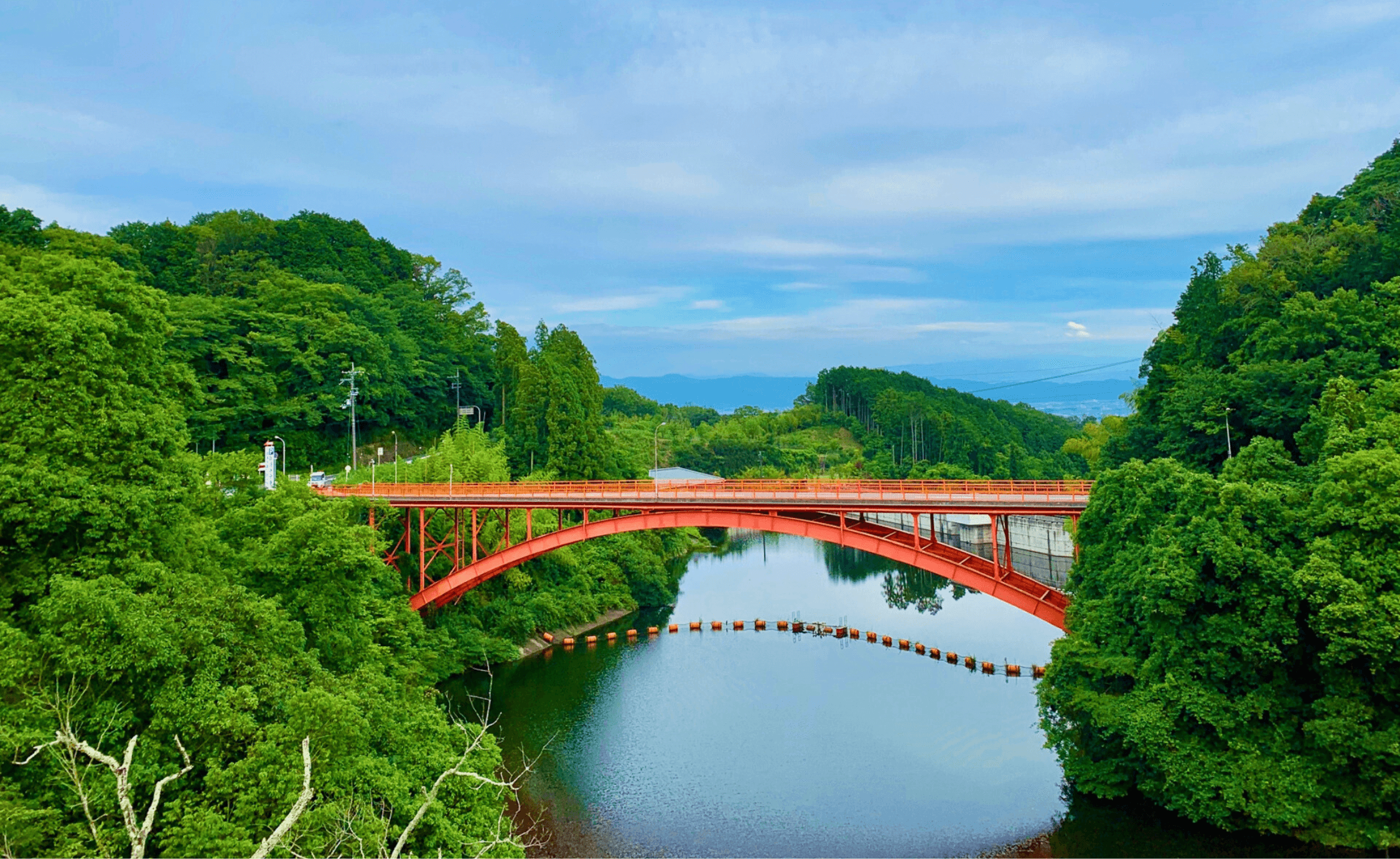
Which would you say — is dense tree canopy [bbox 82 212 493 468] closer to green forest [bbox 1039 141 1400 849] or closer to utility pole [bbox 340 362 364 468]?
utility pole [bbox 340 362 364 468]

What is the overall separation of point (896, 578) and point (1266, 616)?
3355 cm

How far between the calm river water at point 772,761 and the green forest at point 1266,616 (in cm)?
158

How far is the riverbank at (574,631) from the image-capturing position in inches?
1399

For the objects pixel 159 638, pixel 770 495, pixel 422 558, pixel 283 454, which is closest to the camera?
pixel 159 638

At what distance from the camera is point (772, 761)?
2459 cm

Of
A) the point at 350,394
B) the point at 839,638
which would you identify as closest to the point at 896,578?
the point at 839,638

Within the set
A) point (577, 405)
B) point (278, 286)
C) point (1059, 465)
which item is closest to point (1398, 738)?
point (577, 405)

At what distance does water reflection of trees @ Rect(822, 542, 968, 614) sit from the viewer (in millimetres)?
45469

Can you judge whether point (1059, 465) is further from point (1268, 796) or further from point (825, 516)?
point (1268, 796)

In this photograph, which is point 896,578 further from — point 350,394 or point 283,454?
point 283,454

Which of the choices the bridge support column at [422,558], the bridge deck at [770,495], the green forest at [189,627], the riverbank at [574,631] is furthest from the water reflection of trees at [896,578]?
the bridge support column at [422,558]

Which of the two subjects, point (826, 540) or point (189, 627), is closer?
point (189, 627)

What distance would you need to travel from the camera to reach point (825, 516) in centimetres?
3050

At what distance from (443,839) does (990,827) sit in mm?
12807
